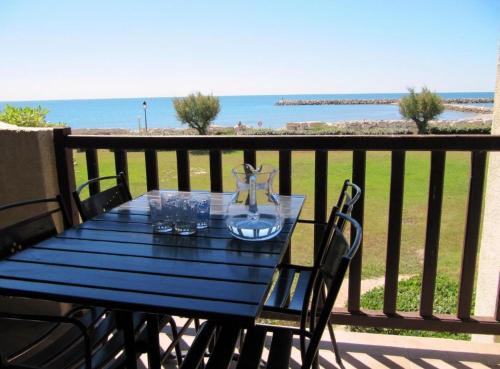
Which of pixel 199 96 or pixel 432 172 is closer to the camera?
pixel 432 172

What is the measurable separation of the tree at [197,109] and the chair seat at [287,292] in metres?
18.4

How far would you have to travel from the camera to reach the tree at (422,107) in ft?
62.5

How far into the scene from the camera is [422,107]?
Result: 763 inches

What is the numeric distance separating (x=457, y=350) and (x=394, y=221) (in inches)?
29.7

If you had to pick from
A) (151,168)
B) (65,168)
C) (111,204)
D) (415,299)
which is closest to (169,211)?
(111,204)

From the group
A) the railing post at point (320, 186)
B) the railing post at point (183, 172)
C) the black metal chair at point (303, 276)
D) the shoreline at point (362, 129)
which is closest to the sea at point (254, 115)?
the shoreline at point (362, 129)

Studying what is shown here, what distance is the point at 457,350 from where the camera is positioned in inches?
80.8

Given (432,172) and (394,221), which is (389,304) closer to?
(394,221)

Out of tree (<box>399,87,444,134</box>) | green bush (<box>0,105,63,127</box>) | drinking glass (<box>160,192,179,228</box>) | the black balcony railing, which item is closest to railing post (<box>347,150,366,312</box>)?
the black balcony railing

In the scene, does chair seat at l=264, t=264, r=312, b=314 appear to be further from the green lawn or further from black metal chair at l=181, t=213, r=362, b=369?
the green lawn

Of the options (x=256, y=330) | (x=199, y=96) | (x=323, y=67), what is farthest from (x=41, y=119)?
(x=323, y=67)

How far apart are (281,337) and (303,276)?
0.55m

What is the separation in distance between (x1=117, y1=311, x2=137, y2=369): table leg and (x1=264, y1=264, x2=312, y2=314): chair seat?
23.9 inches

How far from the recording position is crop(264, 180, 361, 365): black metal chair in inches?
59.8
